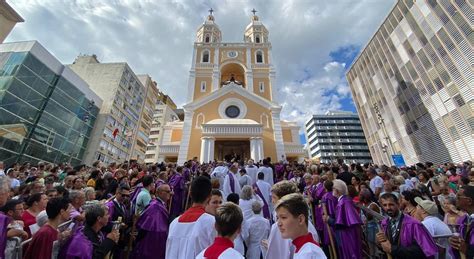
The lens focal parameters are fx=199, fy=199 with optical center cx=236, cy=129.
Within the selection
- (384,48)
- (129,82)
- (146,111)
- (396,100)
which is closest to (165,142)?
(129,82)

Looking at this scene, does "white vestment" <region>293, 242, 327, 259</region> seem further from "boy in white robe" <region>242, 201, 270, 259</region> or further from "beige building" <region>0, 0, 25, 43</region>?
"beige building" <region>0, 0, 25, 43</region>

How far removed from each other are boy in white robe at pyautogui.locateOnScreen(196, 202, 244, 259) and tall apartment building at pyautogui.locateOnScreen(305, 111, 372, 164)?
86.6 metres

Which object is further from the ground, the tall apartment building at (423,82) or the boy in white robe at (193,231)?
the tall apartment building at (423,82)

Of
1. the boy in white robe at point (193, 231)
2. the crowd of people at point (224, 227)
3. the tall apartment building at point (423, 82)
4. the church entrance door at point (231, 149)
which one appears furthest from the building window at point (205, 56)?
the boy in white robe at point (193, 231)

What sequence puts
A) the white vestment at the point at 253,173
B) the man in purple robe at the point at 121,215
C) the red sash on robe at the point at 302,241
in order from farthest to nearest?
1. the white vestment at the point at 253,173
2. the man in purple robe at the point at 121,215
3. the red sash on robe at the point at 302,241

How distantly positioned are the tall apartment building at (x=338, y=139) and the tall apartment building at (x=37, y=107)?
260 feet

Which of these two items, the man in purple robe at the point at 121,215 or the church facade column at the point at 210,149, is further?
the church facade column at the point at 210,149

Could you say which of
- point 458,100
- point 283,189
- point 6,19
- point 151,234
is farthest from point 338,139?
point 6,19

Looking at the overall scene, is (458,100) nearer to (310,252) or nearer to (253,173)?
(253,173)

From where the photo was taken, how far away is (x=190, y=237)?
2471 mm

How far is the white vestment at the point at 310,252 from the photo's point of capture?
1.72m

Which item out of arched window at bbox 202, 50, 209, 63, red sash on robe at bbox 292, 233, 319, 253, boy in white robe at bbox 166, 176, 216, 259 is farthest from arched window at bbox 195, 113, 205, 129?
red sash on robe at bbox 292, 233, 319, 253

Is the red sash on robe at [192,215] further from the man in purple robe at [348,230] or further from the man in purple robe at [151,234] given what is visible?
the man in purple robe at [348,230]

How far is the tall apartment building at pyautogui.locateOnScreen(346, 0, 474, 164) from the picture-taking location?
22.6m
